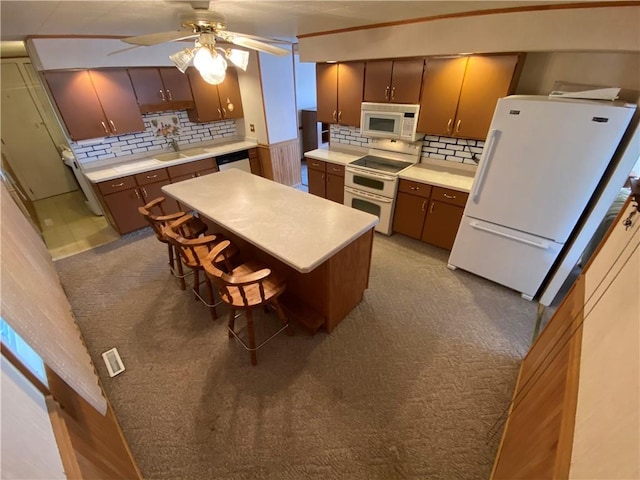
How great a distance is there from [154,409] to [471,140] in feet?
12.1

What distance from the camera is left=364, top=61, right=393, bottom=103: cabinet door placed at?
9.96 feet

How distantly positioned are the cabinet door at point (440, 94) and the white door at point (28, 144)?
19.0 feet

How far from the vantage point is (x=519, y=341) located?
216cm

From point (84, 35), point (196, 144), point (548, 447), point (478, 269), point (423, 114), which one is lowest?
point (478, 269)

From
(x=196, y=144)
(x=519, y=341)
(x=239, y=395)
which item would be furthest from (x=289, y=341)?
(x=196, y=144)

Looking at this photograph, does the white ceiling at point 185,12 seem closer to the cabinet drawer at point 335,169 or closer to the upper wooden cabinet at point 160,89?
the upper wooden cabinet at point 160,89

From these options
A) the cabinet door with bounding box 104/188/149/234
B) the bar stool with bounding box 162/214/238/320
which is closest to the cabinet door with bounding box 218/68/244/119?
the cabinet door with bounding box 104/188/149/234

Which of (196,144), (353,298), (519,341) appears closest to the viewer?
(519,341)

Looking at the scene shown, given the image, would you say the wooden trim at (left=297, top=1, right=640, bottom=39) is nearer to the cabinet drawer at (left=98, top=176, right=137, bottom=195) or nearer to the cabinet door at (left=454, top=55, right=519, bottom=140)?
the cabinet door at (left=454, top=55, right=519, bottom=140)

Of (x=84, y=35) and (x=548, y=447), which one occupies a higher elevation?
(x=84, y=35)

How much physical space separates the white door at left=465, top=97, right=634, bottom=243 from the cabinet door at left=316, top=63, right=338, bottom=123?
2036 mm

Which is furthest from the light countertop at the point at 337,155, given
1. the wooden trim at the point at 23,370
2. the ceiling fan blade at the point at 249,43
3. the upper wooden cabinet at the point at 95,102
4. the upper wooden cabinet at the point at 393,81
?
the wooden trim at the point at 23,370

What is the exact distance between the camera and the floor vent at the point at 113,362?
197 cm

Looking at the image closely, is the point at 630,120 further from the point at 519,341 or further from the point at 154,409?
the point at 154,409
